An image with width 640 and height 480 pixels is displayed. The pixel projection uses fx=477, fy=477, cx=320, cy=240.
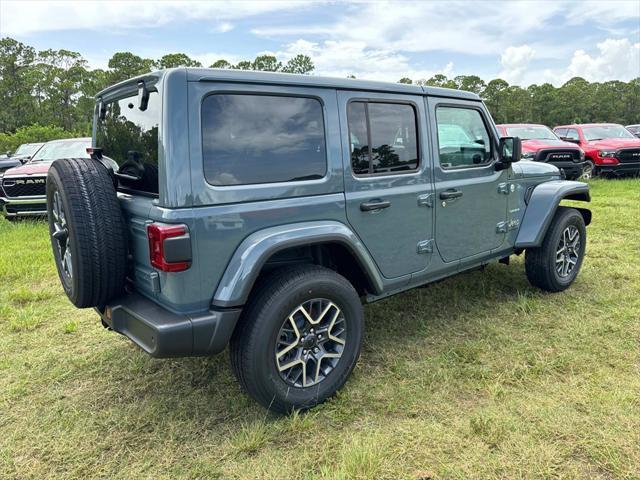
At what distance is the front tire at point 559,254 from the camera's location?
4281 mm

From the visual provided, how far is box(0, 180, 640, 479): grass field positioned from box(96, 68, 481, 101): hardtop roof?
1.81 metres

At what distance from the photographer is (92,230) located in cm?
243

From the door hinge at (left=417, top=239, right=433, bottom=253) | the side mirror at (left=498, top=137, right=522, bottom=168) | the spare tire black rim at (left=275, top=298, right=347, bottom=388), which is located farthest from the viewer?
the side mirror at (left=498, top=137, right=522, bottom=168)

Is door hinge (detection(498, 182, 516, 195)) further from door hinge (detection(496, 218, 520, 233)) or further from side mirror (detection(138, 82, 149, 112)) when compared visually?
side mirror (detection(138, 82, 149, 112))

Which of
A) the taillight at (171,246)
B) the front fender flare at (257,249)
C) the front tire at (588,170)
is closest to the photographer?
the taillight at (171,246)

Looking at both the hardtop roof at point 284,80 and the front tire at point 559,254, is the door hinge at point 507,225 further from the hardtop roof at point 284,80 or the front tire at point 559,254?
the hardtop roof at point 284,80

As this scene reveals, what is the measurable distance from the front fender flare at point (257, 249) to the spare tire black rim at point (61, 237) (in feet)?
3.40

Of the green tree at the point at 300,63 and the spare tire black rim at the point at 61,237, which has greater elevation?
the green tree at the point at 300,63

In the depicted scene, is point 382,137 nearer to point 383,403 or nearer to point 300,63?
point 383,403

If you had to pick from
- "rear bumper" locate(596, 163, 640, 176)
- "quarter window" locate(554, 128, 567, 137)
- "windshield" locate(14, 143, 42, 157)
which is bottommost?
"rear bumper" locate(596, 163, 640, 176)

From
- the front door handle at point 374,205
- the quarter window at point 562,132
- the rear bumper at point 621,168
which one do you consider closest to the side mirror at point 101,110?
the front door handle at point 374,205

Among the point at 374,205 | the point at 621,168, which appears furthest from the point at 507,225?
the point at 621,168

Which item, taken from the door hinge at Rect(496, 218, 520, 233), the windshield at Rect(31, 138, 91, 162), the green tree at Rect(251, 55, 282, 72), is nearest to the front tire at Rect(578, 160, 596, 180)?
the door hinge at Rect(496, 218, 520, 233)

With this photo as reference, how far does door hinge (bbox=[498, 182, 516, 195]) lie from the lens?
13.0ft
